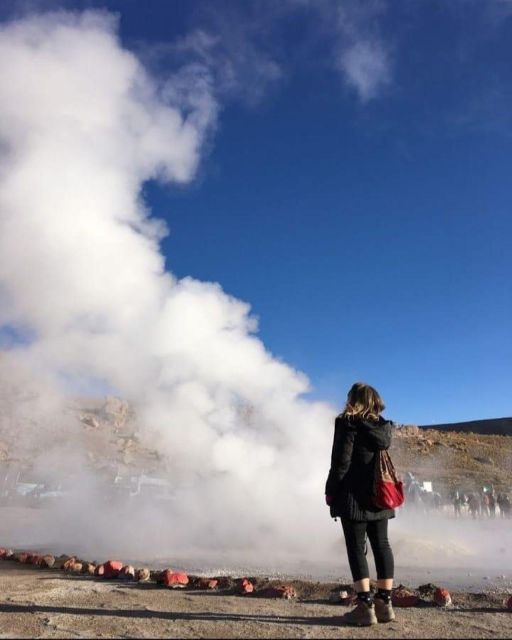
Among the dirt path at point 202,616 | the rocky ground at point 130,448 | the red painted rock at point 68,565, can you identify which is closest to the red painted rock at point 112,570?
the dirt path at point 202,616

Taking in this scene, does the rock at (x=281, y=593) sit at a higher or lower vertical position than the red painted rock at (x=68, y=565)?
lower

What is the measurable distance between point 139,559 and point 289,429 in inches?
267

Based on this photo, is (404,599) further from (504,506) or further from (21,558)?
(504,506)

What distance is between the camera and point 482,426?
208ft

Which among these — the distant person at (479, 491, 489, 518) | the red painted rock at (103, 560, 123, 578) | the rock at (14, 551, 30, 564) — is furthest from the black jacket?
the distant person at (479, 491, 489, 518)

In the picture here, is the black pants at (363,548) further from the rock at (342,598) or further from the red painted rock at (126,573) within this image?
the red painted rock at (126,573)

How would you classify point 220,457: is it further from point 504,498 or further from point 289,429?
point 504,498

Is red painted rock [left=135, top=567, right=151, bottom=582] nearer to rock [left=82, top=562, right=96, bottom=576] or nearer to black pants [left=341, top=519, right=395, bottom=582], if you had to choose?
rock [left=82, top=562, right=96, bottom=576]

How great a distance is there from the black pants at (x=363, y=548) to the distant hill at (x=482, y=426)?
60231 mm

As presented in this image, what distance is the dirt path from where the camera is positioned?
3.53 m

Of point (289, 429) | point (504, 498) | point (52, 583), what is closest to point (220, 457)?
point (289, 429)

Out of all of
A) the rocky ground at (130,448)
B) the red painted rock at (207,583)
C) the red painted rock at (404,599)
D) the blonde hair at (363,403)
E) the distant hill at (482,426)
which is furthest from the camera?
the distant hill at (482,426)

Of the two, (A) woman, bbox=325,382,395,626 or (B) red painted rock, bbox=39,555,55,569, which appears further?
(B) red painted rock, bbox=39,555,55,569

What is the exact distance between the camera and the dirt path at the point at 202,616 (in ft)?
11.6
